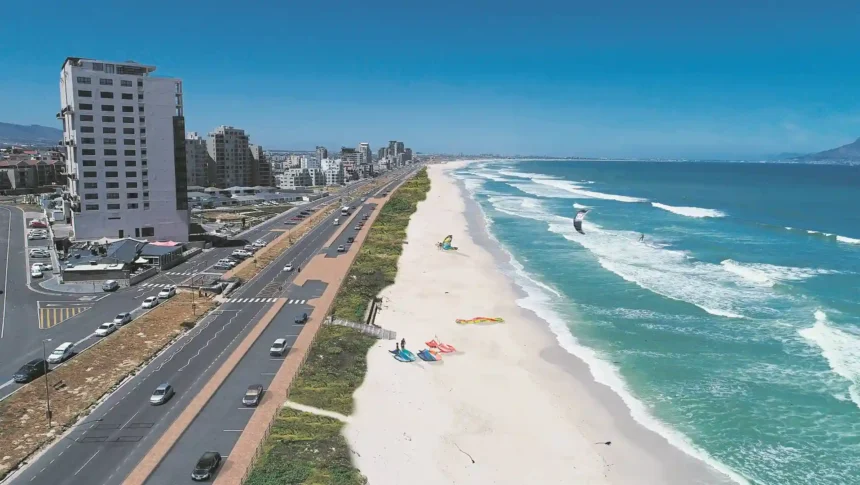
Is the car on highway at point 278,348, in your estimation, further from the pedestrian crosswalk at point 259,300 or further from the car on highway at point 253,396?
the pedestrian crosswalk at point 259,300


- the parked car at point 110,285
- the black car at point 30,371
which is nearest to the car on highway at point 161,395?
the black car at point 30,371

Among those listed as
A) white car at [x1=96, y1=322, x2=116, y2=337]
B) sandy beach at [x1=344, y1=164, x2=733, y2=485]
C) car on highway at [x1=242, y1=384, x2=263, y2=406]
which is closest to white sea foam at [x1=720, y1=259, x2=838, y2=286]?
sandy beach at [x1=344, y1=164, x2=733, y2=485]

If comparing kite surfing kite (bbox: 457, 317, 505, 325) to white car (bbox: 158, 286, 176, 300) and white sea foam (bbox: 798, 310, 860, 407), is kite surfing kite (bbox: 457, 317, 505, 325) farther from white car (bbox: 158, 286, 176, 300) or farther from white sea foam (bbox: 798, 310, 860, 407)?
white car (bbox: 158, 286, 176, 300)

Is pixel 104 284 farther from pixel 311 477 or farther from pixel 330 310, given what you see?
pixel 311 477

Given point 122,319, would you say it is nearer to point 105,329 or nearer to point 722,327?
point 105,329

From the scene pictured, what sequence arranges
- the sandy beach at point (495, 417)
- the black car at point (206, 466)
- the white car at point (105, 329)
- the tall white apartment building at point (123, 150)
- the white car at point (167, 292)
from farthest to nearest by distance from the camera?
the tall white apartment building at point (123, 150) < the white car at point (167, 292) < the white car at point (105, 329) < the sandy beach at point (495, 417) < the black car at point (206, 466)

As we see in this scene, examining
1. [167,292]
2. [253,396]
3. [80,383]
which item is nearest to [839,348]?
[253,396]
